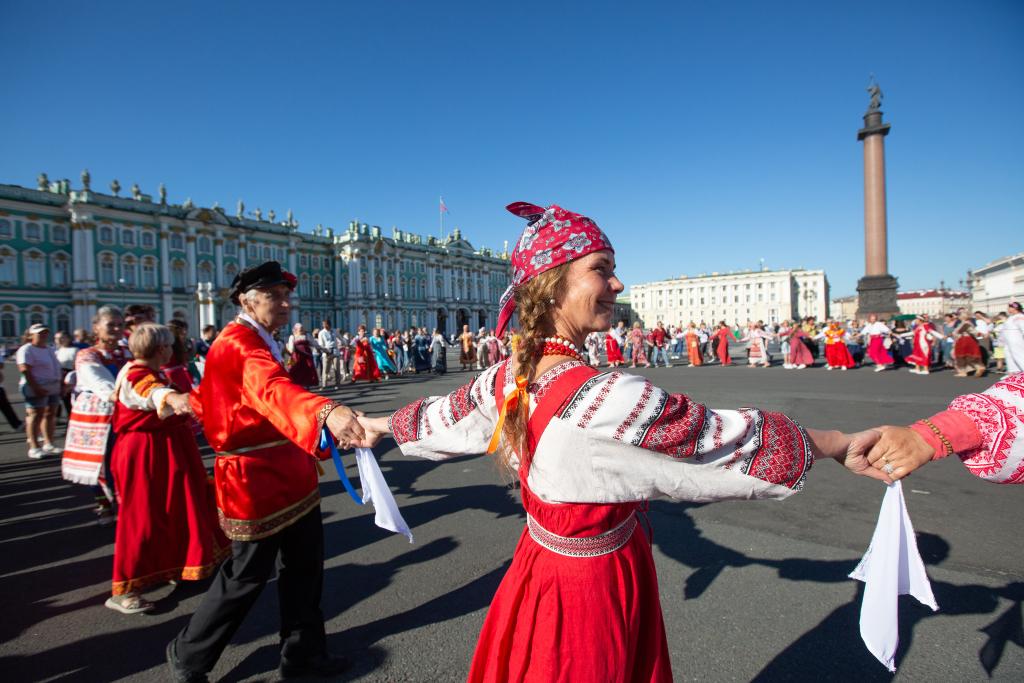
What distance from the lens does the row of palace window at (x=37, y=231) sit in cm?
4200

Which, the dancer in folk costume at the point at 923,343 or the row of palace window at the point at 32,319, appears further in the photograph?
the row of palace window at the point at 32,319

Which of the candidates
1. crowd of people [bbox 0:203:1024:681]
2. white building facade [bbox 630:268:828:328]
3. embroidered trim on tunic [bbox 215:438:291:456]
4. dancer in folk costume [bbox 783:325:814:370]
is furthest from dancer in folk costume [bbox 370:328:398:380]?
white building facade [bbox 630:268:828:328]

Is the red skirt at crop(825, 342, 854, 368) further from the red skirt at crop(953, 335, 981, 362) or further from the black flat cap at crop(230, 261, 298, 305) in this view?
the black flat cap at crop(230, 261, 298, 305)

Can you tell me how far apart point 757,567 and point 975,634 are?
43.4 inches

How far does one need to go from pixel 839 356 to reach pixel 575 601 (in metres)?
19.7

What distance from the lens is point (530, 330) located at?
149 centimetres

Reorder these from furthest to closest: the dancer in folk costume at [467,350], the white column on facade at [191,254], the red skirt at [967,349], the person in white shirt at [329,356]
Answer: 1. the white column on facade at [191,254]
2. the dancer in folk costume at [467,350]
3. the person in white shirt at [329,356]
4. the red skirt at [967,349]

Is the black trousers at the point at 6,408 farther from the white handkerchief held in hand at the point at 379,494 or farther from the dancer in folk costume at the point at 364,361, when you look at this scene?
the dancer in folk costume at the point at 364,361

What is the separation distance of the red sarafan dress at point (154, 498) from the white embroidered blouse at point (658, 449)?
2.96 meters

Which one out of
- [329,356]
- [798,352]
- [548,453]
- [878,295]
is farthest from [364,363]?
[878,295]

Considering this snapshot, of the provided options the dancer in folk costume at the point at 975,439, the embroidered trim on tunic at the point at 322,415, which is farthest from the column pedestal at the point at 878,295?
the embroidered trim on tunic at the point at 322,415

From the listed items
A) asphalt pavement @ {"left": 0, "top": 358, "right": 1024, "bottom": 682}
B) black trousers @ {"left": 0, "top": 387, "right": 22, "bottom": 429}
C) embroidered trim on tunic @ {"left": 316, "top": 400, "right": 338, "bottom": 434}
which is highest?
embroidered trim on tunic @ {"left": 316, "top": 400, "right": 338, "bottom": 434}

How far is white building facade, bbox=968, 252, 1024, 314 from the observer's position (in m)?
46.4

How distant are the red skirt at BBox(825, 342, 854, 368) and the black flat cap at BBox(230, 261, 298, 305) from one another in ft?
63.5
